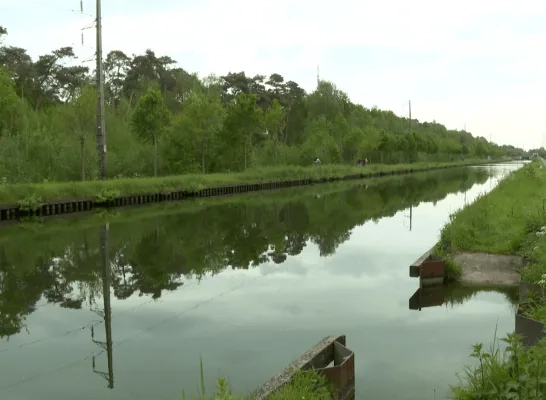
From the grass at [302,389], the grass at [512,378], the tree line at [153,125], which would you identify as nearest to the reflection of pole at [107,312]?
the grass at [302,389]

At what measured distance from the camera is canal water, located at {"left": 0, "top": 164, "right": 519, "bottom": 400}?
244 inches

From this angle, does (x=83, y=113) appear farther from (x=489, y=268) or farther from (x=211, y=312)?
(x=489, y=268)

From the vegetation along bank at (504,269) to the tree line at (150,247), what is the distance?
3416 mm

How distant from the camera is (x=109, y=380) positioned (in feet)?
20.1

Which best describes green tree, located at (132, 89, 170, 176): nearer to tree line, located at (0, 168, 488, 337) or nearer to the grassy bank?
the grassy bank

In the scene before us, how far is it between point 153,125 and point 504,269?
2243cm

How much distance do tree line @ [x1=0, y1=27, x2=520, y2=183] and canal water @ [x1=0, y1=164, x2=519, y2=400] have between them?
1058 cm

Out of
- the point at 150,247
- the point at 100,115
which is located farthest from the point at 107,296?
the point at 100,115

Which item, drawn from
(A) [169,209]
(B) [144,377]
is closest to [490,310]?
(B) [144,377]

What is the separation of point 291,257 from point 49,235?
745 cm

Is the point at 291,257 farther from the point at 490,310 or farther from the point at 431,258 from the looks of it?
the point at 490,310

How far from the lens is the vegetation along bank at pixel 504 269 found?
4.27 m

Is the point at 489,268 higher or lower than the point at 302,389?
lower

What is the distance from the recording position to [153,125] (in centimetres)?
2956
